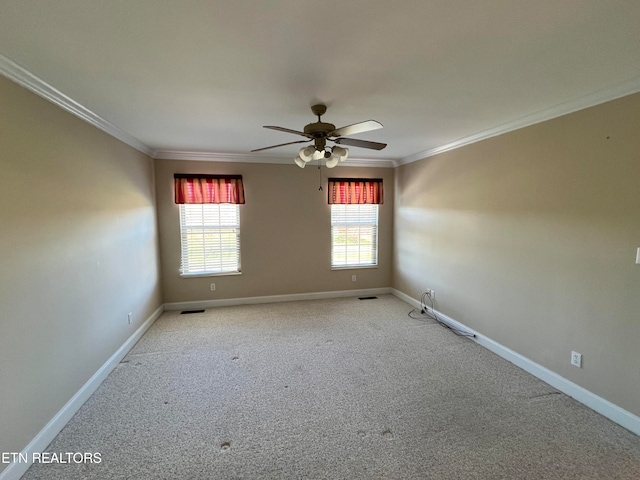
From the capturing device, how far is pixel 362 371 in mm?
2811

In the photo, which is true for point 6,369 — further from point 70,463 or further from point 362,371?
point 362,371

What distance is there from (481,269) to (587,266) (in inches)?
43.5

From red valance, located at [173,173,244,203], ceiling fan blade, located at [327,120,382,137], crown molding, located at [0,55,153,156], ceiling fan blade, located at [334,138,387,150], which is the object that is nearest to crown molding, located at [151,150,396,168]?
red valance, located at [173,173,244,203]

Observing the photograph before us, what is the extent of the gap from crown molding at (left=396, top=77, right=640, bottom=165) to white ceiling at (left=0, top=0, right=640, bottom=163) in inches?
0.4

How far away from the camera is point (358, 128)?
6.98 feet

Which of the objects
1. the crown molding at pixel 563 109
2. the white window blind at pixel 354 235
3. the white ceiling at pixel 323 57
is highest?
the white ceiling at pixel 323 57

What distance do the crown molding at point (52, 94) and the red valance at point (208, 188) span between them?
118 cm

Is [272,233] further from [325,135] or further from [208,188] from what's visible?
[325,135]

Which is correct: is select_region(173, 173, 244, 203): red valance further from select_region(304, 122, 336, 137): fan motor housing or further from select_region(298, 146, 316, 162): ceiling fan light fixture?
select_region(304, 122, 336, 137): fan motor housing

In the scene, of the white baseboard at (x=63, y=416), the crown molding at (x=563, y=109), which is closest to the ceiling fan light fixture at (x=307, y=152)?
the crown molding at (x=563, y=109)

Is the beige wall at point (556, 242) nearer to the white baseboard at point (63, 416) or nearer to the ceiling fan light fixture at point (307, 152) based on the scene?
the ceiling fan light fixture at point (307, 152)

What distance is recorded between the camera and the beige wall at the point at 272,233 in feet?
14.6

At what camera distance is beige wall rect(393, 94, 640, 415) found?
2084 millimetres

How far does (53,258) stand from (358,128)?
2425 mm
